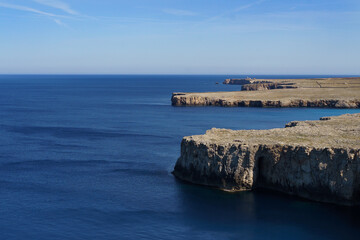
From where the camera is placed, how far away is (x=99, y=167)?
1953 inches

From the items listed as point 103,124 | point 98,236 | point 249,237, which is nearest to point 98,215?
point 98,236

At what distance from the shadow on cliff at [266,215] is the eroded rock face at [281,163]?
43.6 inches

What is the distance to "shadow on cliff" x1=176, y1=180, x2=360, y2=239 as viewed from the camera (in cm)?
3192

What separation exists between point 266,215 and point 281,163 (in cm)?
594

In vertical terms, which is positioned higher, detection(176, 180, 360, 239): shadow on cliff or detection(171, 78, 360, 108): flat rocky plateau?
detection(171, 78, 360, 108): flat rocky plateau

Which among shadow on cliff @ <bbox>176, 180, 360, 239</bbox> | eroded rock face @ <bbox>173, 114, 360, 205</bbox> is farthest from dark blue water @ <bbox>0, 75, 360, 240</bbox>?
eroded rock face @ <bbox>173, 114, 360, 205</bbox>

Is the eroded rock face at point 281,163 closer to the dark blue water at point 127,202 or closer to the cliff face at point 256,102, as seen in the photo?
the dark blue water at point 127,202

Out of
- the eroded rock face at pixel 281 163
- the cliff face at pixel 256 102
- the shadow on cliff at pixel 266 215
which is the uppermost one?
the cliff face at pixel 256 102

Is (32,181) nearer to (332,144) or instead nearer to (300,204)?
(300,204)

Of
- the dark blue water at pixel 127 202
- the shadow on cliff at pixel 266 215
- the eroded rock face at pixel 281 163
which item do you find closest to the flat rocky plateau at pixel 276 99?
the dark blue water at pixel 127 202

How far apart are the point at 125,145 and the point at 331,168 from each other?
33664 mm

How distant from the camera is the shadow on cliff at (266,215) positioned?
31922mm

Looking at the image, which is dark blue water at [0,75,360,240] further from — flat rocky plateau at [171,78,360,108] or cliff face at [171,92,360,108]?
flat rocky plateau at [171,78,360,108]

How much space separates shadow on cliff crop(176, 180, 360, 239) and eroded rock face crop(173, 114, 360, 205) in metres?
1.11
